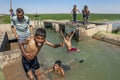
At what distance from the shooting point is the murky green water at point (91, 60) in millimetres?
8795

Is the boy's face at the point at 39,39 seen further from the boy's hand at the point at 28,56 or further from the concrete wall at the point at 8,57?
the concrete wall at the point at 8,57

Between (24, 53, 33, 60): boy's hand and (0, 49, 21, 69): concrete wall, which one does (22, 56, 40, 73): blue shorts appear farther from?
(0, 49, 21, 69): concrete wall

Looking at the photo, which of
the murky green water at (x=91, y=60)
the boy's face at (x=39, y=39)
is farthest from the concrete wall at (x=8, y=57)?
the boy's face at (x=39, y=39)

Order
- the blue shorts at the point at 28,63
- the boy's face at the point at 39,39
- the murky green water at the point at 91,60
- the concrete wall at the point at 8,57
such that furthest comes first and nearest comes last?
the murky green water at the point at 91,60, the concrete wall at the point at 8,57, the blue shorts at the point at 28,63, the boy's face at the point at 39,39

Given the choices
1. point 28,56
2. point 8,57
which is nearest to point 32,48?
point 28,56

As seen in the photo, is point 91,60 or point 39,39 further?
point 91,60

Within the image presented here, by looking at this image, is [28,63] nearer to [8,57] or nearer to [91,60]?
[8,57]

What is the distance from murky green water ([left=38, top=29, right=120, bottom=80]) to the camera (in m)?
8.79

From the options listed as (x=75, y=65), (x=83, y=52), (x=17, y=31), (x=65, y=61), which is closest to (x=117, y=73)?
(x=75, y=65)

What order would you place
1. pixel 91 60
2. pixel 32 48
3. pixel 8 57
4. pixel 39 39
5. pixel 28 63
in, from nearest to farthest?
pixel 39 39 → pixel 32 48 → pixel 28 63 → pixel 8 57 → pixel 91 60

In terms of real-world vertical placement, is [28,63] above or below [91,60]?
above

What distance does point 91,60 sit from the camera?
1138cm

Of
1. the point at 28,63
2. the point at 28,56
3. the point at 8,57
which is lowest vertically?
the point at 8,57

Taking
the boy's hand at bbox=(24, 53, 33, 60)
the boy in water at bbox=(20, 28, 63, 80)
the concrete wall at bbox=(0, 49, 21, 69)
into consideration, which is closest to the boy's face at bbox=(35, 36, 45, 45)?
the boy in water at bbox=(20, 28, 63, 80)
